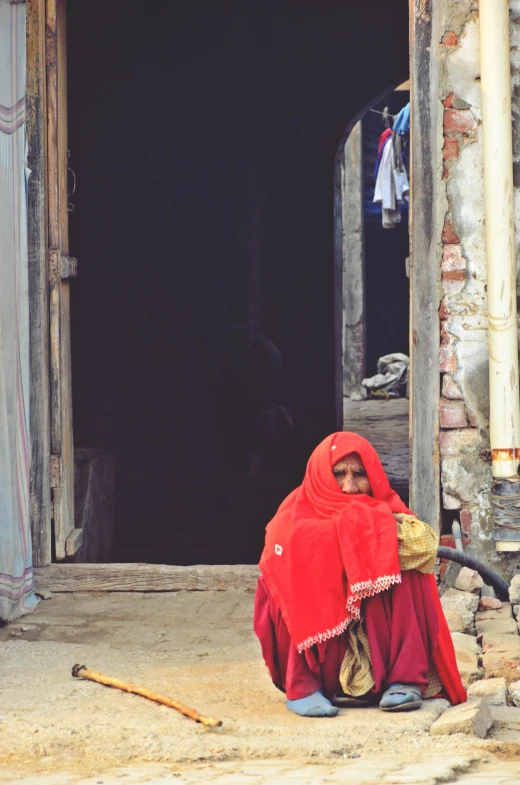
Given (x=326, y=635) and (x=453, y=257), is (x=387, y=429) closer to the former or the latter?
(x=453, y=257)

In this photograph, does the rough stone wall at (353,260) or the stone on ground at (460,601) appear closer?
the stone on ground at (460,601)

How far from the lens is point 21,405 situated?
478 centimetres

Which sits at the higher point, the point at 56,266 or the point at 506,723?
the point at 56,266

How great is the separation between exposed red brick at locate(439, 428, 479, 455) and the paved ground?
302cm

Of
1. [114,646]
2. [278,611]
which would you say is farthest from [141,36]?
[278,611]

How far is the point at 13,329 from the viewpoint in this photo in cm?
471

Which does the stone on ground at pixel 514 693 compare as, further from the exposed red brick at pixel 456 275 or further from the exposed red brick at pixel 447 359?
the exposed red brick at pixel 456 275

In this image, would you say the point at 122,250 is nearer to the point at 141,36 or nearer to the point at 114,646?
the point at 141,36

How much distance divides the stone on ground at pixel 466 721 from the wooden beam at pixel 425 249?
5.26 ft

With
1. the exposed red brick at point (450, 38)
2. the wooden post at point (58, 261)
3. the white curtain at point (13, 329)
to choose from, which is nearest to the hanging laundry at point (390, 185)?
the wooden post at point (58, 261)

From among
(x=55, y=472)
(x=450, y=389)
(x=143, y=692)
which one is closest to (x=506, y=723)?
(x=143, y=692)

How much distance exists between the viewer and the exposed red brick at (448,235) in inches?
185

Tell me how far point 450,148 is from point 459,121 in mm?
124

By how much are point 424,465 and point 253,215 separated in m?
5.49
